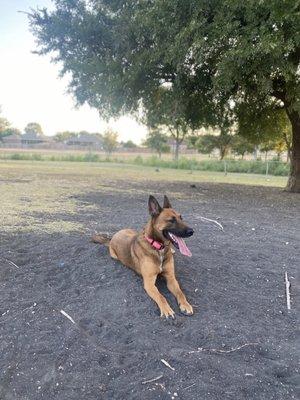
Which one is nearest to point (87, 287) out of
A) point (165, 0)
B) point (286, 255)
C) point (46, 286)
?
point (46, 286)

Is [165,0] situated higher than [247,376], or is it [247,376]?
[165,0]

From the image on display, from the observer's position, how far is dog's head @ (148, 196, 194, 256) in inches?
175

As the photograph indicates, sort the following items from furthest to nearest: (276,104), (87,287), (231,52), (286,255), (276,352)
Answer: (276,104)
(231,52)
(286,255)
(87,287)
(276,352)

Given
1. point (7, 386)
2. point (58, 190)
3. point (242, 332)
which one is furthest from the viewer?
point (58, 190)

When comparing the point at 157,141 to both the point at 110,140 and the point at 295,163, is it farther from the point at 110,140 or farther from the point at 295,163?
the point at 295,163

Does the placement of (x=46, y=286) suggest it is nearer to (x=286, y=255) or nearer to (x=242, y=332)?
(x=242, y=332)

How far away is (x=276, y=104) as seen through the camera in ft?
60.2

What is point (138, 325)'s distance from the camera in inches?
159

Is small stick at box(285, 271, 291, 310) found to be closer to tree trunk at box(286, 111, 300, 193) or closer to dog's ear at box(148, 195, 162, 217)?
dog's ear at box(148, 195, 162, 217)

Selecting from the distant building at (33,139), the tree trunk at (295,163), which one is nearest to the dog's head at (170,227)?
the tree trunk at (295,163)

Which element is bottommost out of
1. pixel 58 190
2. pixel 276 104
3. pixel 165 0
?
pixel 58 190

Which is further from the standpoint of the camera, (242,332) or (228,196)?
(228,196)

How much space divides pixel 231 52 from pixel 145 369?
899 centimetres

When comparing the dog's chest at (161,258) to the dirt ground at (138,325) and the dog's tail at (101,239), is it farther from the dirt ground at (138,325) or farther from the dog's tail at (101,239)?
the dog's tail at (101,239)
